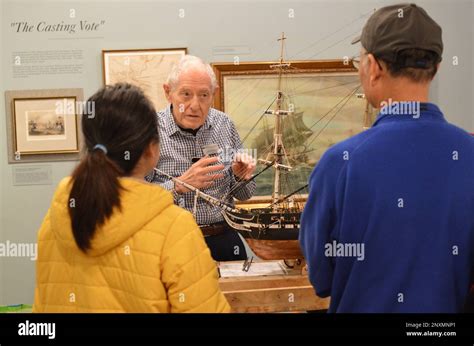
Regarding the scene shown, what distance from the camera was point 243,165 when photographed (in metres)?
2.21

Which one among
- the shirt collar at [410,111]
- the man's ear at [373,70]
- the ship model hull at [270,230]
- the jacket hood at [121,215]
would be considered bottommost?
the ship model hull at [270,230]

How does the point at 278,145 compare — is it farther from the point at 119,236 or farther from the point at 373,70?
the point at 119,236

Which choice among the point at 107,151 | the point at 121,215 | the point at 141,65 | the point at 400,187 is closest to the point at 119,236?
the point at 121,215

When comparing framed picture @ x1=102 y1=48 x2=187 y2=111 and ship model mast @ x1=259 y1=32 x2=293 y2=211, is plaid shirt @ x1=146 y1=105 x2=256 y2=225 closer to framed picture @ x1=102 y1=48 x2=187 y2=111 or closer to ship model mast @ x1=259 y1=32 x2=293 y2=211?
ship model mast @ x1=259 y1=32 x2=293 y2=211

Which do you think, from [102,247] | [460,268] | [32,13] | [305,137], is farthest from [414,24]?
[32,13]

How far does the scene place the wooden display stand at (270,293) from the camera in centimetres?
180

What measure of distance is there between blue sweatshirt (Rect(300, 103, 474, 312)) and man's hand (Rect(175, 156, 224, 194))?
2.79ft

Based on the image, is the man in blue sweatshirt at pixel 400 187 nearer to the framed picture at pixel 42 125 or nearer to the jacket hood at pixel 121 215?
the jacket hood at pixel 121 215

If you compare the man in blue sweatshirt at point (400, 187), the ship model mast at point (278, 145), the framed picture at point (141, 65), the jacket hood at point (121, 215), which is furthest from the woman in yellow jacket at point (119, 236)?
the framed picture at point (141, 65)

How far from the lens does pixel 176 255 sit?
3.96ft

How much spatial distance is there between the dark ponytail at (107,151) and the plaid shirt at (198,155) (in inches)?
34.8

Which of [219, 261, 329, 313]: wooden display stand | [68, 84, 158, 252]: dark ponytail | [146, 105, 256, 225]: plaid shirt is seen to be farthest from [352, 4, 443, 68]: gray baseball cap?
[146, 105, 256, 225]: plaid shirt

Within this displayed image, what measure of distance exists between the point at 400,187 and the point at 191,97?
1128 millimetres
